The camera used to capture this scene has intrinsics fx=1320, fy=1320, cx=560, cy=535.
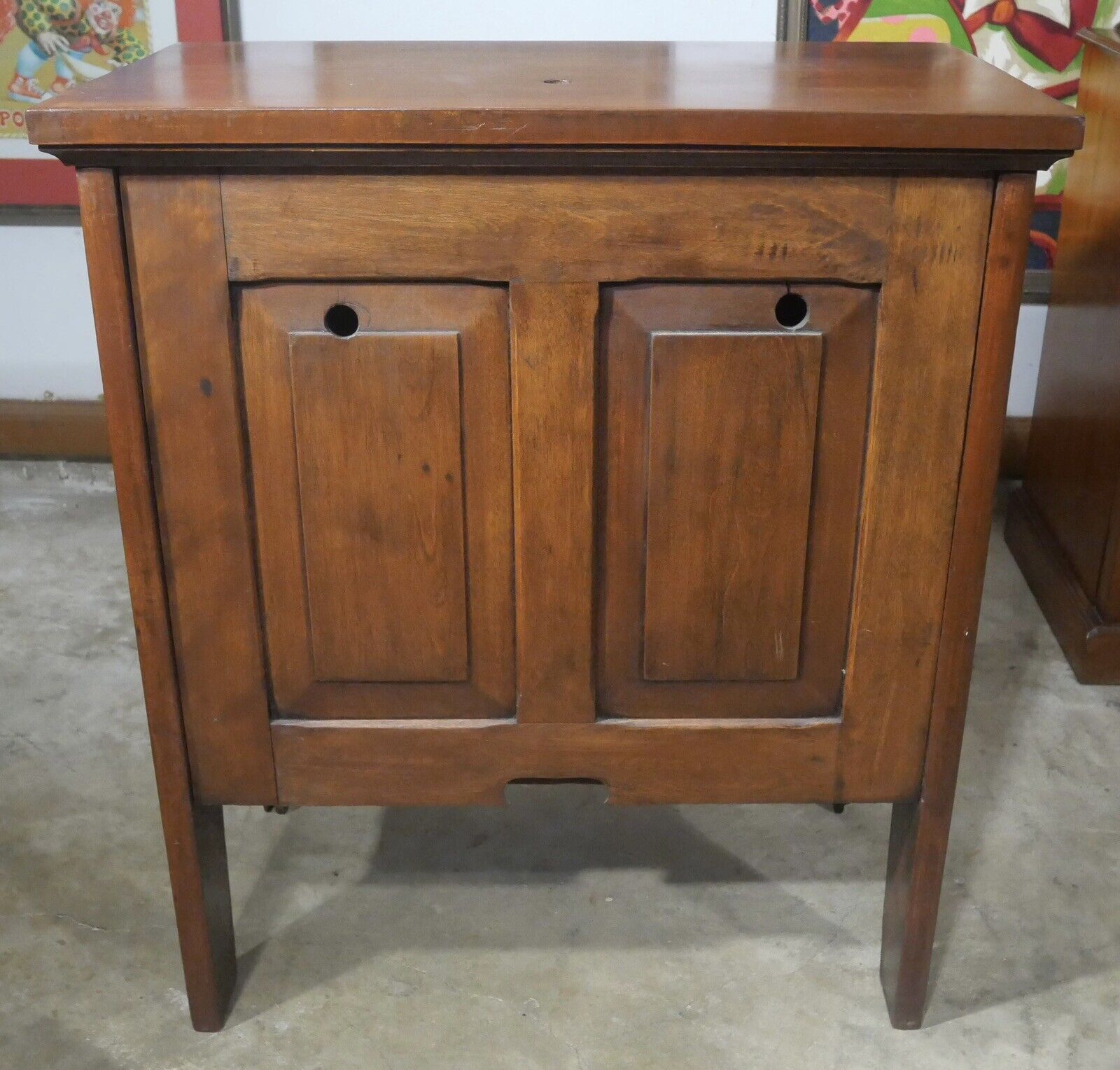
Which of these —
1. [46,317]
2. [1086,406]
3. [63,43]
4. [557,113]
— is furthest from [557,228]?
[46,317]

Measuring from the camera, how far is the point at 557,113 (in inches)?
40.0

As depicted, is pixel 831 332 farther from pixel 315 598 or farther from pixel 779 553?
pixel 315 598

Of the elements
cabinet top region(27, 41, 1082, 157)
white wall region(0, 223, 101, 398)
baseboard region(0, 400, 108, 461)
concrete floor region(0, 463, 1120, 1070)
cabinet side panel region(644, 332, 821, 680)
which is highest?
cabinet top region(27, 41, 1082, 157)

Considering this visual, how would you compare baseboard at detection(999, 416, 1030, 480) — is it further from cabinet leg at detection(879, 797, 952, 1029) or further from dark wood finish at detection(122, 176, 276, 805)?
dark wood finish at detection(122, 176, 276, 805)

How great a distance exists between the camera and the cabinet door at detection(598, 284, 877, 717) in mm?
1124

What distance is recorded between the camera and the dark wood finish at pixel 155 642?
3.58 ft

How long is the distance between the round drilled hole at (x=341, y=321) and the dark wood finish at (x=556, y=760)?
38 centimetres

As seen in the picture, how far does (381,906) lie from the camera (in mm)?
1598

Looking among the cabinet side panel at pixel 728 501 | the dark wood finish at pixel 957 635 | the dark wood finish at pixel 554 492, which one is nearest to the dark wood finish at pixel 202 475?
the dark wood finish at pixel 554 492

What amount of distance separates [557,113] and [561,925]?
96 cm

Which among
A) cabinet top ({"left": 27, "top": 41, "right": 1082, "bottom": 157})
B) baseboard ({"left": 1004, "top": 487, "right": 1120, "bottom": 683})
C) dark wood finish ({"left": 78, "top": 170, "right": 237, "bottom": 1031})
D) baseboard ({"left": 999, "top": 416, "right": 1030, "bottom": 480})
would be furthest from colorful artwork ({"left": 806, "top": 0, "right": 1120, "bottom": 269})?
dark wood finish ({"left": 78, "top": 170, "right": 237, "bottom": 1031})

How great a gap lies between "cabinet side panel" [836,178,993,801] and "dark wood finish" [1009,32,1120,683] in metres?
0.92

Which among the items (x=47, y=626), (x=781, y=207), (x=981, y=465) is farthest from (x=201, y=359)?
(x=47, y=626)

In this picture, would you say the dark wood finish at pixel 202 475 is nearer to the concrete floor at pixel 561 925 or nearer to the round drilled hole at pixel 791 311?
the concrete floor at pixel 561 925
